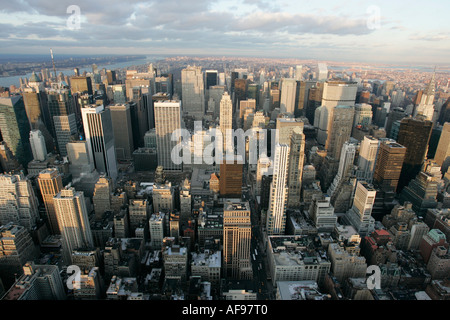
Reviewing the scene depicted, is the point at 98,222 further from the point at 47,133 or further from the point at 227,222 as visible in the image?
the point at 47,133

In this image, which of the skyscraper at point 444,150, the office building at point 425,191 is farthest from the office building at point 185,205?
the skyscraper at point 444,150

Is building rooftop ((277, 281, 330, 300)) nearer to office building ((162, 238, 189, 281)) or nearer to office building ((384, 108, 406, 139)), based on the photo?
office building ((162, 238, 189, 281))

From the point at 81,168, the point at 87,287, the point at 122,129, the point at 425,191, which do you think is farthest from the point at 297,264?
the point at 122,129

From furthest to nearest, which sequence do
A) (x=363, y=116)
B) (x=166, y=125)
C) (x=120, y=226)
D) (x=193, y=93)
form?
(x=193, y=93) < (x=363, y=116) < (x=166, y=125) < (x=120, y=226)

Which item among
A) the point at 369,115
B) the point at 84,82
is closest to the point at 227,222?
the point at 369,115

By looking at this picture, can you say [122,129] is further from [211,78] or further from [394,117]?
[394,117]

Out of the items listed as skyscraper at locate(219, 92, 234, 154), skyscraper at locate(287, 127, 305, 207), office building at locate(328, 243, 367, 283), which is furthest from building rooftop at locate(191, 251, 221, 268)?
skyscraper at locate(219, 92, 234, 154)
